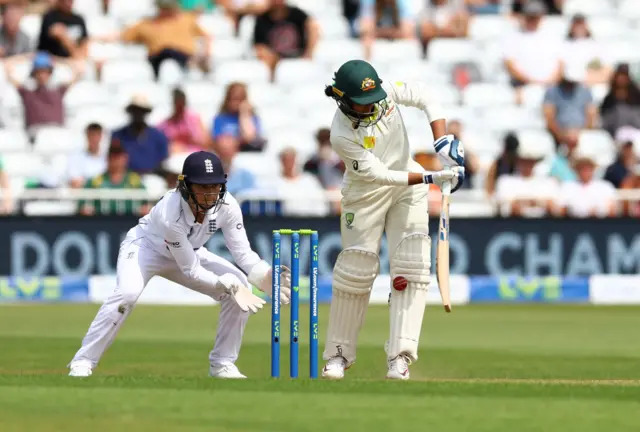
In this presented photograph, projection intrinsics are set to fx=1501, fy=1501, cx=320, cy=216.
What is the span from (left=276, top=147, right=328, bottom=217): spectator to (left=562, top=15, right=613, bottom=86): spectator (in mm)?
3431

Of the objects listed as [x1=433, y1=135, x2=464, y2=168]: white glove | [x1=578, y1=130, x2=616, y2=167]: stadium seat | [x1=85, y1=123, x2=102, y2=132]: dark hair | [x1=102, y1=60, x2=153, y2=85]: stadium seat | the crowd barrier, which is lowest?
the crowd barrier

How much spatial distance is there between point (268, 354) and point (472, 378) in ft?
5.37

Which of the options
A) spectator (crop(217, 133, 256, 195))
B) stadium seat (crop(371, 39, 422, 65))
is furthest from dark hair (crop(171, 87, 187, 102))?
stadium seat (crop(371, 39, 422, 65))

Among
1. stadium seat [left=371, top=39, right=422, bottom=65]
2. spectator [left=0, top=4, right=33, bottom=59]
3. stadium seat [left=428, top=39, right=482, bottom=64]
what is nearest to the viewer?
spectator [left=0, top=4, right=33, bottom=59]

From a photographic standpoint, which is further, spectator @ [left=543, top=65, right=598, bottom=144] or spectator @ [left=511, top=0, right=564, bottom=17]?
spectator @ [left=511, top=0, right=564, bottom=17]

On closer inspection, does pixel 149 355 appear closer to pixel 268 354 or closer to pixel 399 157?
pixel 268 354

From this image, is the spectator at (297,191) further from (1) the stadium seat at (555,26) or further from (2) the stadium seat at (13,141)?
(1) the stadium seat at (555,26)

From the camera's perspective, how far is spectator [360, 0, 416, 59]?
14508 millimetres

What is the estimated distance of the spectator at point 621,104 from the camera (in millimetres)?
13797

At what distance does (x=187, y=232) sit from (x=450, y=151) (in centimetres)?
125

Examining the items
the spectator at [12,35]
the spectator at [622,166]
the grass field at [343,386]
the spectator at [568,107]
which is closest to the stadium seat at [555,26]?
the spectator at [568,107]

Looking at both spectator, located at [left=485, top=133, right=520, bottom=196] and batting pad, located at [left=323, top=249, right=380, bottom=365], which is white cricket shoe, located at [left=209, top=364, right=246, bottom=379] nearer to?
batting pad, located at [left=323, top=249, right=380, bottom=365]

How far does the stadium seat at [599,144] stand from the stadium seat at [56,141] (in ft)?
14.8

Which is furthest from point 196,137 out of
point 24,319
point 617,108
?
point 617,108
